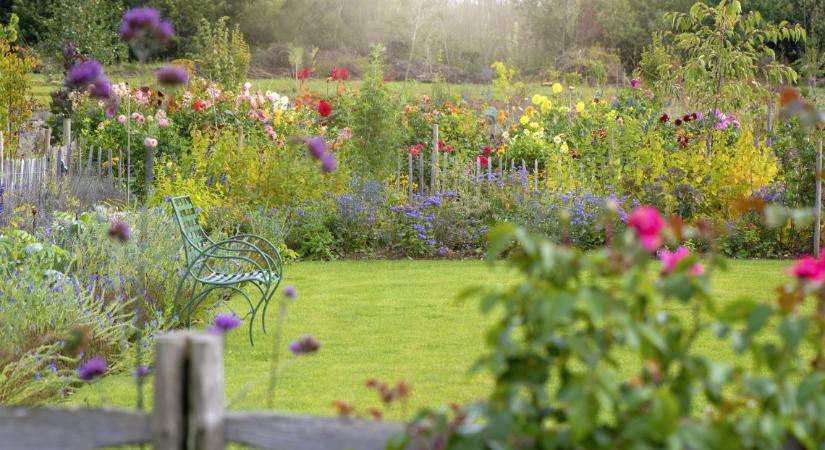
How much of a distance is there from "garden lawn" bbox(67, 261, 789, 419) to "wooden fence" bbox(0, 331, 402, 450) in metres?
1.59

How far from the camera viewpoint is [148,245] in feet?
19.2

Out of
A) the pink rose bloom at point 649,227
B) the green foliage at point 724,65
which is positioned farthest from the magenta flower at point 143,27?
the green foliage at point 724,65

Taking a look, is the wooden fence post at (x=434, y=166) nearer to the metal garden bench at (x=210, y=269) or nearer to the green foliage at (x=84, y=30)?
the metal garden bench at (x=210, y=269)

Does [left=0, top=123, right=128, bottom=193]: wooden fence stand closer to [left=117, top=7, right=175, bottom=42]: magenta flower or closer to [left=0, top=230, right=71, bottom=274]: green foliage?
[left=0, top=230, right=71, bottom=274]: green foliage

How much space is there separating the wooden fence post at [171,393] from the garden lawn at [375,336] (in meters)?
1.65

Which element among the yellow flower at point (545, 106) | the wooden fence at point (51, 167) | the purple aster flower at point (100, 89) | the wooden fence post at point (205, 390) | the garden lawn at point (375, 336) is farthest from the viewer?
the yellow flower at point (545, 106)

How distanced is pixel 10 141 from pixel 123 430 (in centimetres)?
984

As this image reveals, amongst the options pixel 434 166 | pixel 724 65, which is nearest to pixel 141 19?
pixel 434 166

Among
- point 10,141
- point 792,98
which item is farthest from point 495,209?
point 792,98

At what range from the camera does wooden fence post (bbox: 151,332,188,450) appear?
1.61m

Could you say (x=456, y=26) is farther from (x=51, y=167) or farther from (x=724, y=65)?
(x=51, y=167)

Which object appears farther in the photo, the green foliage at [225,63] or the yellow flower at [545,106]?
the green foliage at [225,63]

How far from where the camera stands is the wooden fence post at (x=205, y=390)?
Result: 160 centimetres

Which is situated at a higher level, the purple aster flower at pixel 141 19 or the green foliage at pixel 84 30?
the green foliage at pixel 84 30
